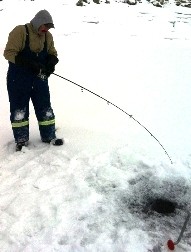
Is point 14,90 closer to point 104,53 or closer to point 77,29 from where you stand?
point 104,53

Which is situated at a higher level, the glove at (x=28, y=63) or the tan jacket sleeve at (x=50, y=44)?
the tan jacket sleeve at (x=50, y=44)

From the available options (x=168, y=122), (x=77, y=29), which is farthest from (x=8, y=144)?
(x=77, y=29)

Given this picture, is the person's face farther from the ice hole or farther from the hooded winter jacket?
the ice hole

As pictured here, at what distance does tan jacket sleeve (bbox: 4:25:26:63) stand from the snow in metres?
1.57

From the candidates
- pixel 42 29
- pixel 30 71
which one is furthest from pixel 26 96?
pixel 42 29

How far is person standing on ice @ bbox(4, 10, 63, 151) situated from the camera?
4672 millimetres

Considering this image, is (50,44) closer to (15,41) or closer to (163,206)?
(15,41)

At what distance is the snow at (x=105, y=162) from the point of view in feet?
12.5

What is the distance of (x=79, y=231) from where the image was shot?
3828mm

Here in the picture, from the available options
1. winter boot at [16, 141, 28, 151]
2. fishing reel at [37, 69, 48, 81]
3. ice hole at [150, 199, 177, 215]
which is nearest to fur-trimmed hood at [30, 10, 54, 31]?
fishing reel at [37, 69, 48, 81]

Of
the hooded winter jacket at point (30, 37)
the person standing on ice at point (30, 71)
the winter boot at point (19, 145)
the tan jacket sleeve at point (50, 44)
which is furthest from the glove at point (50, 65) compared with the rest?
the winter boot at point (19, 145)

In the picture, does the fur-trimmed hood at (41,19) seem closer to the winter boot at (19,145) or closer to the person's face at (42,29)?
the person's face at (42,29)

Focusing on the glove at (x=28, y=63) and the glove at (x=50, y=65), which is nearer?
the glove at (x=28, y=63)

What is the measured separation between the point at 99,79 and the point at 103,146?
3297mm
